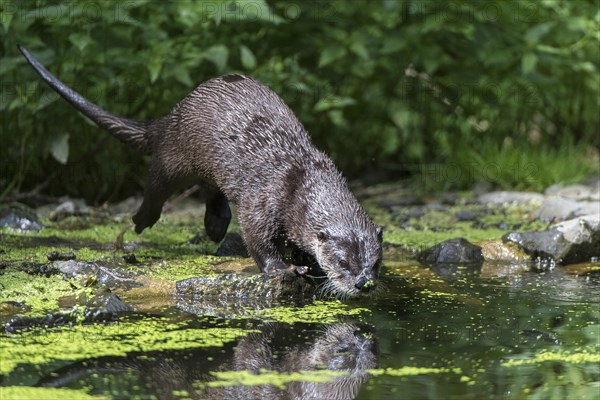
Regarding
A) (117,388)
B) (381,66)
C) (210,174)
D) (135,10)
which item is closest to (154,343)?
(117,388)

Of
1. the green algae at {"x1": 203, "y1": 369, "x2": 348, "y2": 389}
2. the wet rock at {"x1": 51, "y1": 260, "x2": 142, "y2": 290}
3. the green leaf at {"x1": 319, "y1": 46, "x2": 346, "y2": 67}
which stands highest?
the green leaf at {"x1": 319, "y1": 46, "x2": 346, "y2": 67}

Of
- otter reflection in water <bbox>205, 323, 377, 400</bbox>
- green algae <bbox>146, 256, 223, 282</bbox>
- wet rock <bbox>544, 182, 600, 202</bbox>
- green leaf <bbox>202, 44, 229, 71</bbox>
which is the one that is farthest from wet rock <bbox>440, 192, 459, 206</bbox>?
otter reflection in water <bbox>205, 323, 377, 400</bbox>

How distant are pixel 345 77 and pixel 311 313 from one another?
333 cm

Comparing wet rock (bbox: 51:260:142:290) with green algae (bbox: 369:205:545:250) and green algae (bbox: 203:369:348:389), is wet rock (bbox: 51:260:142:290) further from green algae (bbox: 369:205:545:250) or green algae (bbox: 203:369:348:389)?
green algae (bbox: 369:205:545:250)

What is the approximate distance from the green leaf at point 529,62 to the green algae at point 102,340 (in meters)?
3.42

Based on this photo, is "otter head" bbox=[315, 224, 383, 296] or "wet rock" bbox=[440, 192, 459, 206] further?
"wet rock" bbox=[440, 192, 459, 206]

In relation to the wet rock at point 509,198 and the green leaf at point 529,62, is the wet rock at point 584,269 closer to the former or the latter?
the wet rock at point 509,198

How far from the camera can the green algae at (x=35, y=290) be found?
405cm

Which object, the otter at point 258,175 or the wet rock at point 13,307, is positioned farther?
the otter at point 258,175

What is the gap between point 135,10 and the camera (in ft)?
19.6

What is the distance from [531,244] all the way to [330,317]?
1656 millimetres

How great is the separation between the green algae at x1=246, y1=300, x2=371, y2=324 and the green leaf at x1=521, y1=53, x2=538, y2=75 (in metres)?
2.80

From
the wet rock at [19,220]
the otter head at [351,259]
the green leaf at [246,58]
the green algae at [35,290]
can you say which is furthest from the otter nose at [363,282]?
the wet rock at [19,220]

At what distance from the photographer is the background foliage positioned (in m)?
5.73
